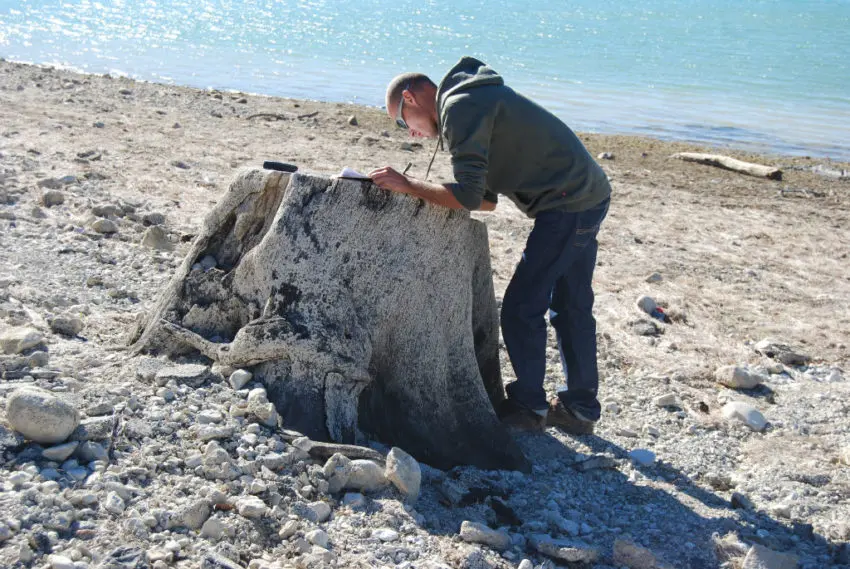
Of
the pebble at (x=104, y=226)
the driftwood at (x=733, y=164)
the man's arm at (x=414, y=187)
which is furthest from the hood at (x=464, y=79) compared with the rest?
the driftwood at (x=733, y=164)

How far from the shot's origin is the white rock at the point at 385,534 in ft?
11.3

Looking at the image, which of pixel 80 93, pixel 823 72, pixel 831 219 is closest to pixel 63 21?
pixel 80 93

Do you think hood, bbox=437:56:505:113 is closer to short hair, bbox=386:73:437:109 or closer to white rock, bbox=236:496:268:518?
short hair, bbox=386:73:437:109

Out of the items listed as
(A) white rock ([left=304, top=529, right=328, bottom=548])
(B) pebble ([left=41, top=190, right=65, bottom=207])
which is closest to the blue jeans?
(A) white rock ([left=304, top=529, right=328, bottom=548])

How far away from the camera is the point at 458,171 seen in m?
4.05

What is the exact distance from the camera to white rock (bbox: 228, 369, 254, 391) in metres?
4.17

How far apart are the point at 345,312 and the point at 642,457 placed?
186 centimetres

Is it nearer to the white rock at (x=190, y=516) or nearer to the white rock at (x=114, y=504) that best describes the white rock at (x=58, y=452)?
the white rock at (x=114, y=504)

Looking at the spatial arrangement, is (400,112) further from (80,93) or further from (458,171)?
(80,93)

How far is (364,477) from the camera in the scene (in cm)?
377

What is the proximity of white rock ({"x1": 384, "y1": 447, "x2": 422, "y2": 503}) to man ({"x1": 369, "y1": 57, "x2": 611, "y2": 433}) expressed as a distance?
116 centimetres

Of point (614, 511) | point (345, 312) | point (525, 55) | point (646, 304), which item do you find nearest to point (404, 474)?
point (345, 312)

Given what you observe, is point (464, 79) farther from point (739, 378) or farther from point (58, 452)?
point (739, 378)

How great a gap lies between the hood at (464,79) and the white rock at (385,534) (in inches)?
74.6
